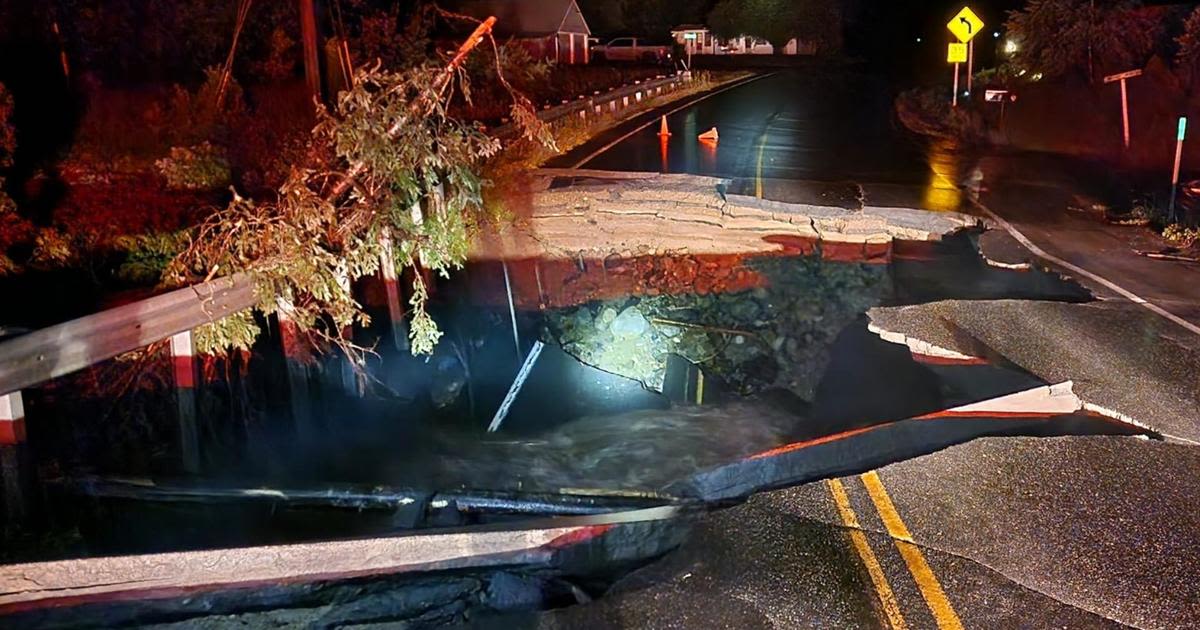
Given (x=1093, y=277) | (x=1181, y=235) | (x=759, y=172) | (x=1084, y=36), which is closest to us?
(x=1093, y=277)

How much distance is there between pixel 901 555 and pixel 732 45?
3255 inches

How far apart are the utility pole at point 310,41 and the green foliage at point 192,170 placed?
5.43 m

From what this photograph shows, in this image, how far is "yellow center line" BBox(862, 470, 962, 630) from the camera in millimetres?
4758

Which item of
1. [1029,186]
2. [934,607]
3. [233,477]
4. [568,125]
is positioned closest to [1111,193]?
[1029,186]

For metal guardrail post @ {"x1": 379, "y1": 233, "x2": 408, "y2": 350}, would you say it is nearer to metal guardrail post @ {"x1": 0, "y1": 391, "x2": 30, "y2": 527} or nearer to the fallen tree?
the fallen tree

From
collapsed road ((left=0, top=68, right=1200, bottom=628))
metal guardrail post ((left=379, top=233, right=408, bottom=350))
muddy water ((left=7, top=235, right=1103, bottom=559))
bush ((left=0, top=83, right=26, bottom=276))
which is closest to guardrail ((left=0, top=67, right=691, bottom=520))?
muddy water ((left=7, top=235, right=1103, bottom=559))

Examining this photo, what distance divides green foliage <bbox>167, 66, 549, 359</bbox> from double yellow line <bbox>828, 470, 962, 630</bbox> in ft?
14.4

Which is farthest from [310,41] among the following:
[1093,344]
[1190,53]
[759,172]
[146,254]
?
[1190,53]

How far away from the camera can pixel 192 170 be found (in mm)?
14891

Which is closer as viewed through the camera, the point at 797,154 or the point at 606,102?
the point at 797,154

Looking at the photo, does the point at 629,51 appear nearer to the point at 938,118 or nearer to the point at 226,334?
the point at 938,118

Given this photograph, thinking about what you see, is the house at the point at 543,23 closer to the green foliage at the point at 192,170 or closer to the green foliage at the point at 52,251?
the green foliage at the point at 192,170

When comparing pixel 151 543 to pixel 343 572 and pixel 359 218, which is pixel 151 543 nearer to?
pixel 343 572

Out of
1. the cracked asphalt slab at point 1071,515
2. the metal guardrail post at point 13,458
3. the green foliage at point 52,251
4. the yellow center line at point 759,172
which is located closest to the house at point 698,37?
the yellow center line at point 759,172
